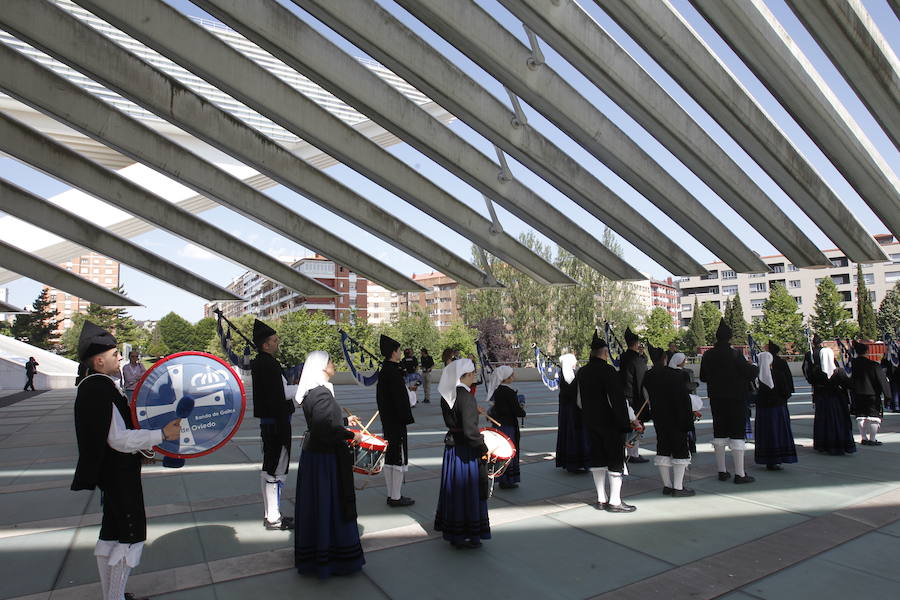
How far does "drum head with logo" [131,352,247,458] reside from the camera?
142 inches

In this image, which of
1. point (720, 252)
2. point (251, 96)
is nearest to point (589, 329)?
point (720, 252)

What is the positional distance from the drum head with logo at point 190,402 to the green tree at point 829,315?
65.9 metres

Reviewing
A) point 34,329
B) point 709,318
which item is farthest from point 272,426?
point 709,318

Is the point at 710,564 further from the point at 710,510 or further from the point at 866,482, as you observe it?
the point at 866,482

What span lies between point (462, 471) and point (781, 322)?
208ft

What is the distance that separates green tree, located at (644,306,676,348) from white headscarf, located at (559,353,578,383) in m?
55.6

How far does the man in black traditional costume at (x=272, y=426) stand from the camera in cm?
498

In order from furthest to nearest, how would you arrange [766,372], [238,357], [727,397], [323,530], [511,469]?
[238,357], [766,372], [727,397], [511,469], [323,530]

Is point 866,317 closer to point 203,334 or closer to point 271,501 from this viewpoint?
point 271,501

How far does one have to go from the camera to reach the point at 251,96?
8.81 metres

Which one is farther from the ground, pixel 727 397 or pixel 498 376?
pixel 498 376

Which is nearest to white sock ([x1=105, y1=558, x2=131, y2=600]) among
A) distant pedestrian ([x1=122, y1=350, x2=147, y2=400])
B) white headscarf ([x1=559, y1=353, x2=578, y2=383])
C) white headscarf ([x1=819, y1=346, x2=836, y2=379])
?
white headscarf ([x1=559, y1=353, x2=578, y2=383])

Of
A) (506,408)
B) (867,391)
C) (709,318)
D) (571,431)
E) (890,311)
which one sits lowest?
(571,431)

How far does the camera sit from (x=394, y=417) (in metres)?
5.84
